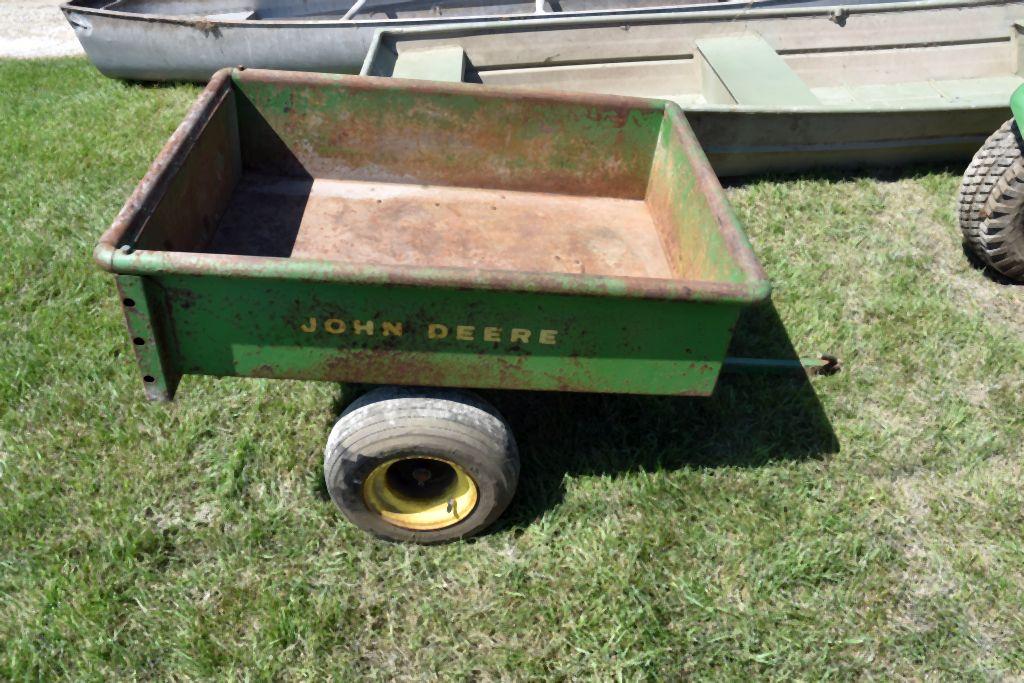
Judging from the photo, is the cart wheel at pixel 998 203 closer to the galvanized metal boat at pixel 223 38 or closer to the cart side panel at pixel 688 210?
the cart side panel at pixel 688 210

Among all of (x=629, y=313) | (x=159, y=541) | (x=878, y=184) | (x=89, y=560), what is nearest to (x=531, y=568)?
(x=629, y=313)

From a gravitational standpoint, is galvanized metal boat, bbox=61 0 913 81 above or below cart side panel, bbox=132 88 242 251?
below

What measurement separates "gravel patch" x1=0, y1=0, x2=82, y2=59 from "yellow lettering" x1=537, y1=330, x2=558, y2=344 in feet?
21.9

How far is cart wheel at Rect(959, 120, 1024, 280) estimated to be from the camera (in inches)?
151

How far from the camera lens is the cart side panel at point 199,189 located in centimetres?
248

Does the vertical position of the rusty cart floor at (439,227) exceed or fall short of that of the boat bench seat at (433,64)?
it falls short

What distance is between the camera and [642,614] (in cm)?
261

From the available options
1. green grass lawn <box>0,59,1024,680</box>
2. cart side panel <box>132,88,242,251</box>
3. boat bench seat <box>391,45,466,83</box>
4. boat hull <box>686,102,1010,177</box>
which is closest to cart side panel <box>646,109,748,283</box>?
green grass lawn <box>0,59,1024,680</box>

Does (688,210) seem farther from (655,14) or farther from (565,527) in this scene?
(655,14)

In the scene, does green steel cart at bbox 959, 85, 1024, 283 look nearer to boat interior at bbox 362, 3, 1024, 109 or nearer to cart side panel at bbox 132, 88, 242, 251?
boat interior at bbox 362, 3, 1024, 109

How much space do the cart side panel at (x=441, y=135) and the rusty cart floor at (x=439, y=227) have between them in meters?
0.07

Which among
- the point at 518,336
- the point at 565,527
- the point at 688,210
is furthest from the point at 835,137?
the point at 518,336

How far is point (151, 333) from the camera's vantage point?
84.4 inches

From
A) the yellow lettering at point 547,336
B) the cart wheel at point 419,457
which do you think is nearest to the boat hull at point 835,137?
the yellow lettering at point 547,336
